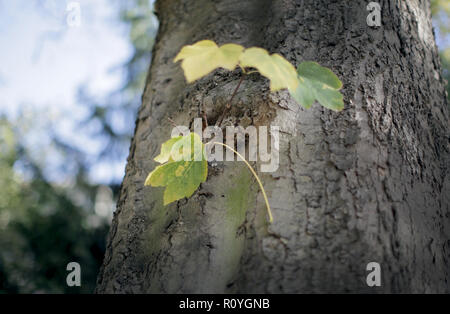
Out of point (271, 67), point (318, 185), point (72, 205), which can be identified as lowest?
point (318, 185)

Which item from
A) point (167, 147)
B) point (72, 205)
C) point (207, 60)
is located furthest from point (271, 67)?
point (72, 205)

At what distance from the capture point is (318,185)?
2.59 ft

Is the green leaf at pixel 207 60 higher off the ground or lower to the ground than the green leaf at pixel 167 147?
higher

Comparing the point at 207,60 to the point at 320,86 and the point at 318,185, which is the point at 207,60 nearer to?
the point at 320,86

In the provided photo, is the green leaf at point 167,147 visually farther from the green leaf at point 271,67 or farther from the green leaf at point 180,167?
the green leaf at point 271,67

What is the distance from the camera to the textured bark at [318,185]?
0.71 meters

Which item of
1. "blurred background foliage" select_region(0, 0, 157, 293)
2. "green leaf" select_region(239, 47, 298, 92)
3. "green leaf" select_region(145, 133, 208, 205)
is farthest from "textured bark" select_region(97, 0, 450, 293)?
"blurred background foliage" select_region(0, 0, 157, 293)

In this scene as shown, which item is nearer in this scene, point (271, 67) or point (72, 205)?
point (271, 67)

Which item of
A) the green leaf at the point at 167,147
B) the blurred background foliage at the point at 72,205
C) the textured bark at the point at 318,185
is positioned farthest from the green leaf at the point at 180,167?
the blurred background foliage at the point at 72,205

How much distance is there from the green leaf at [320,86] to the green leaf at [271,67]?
2.8 inches

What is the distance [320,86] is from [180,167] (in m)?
0.38

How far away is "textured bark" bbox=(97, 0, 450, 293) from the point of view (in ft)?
2.34
